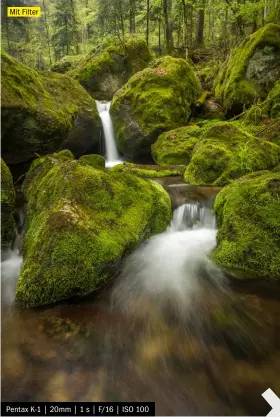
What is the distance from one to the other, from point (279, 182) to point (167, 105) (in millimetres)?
8017

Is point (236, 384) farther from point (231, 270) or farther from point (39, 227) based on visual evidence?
point (39, 227)

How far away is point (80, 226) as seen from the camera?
4.32 meters

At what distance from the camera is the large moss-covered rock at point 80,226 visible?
13.0ft

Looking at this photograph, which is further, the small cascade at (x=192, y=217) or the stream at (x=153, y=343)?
the small cascade at (x=192, y=217)

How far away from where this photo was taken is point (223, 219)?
219 inches

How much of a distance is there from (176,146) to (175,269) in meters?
6.49

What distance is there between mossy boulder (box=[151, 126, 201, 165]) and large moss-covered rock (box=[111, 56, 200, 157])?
58cm

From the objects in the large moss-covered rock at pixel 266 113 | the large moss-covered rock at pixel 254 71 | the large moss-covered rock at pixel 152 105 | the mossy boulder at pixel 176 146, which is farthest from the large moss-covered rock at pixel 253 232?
the large moss-covered rock at pixel 254 71

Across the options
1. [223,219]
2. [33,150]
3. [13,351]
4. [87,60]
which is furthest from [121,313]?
[87,60]

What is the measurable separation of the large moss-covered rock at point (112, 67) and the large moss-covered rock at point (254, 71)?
8.99 m

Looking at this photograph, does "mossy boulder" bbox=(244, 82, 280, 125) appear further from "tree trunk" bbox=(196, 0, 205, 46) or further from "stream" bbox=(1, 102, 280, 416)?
"tree trunk" bbox=(196, 0, 205, 46)

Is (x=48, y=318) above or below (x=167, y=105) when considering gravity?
below

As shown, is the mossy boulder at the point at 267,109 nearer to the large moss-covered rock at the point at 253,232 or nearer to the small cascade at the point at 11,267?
the large moss-covered rock at the point at 253,232

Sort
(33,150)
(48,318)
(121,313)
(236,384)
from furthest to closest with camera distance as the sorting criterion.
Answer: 1. (33,150)
2. (121,313)
3. (48,318)
4. (236,384)
